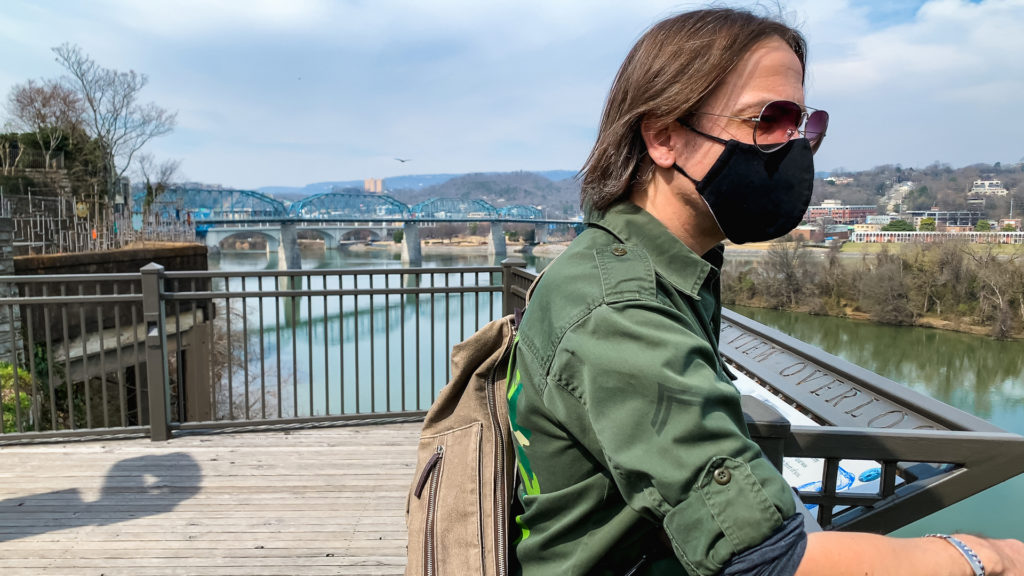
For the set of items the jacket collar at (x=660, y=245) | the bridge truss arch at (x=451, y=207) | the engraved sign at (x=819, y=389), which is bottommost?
the engraved sign at (x=819, y=389)

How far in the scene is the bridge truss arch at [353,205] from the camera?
66.9 meters

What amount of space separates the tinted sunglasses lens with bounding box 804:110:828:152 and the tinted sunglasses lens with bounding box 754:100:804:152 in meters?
0.06

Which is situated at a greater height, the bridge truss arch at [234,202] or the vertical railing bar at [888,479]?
the bridge truss arch at [234,202]

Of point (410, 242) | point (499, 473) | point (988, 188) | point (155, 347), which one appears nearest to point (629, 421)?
point (499, 473)

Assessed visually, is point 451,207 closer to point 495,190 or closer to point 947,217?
point 495,190

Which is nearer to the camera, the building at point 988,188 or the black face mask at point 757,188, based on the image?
the black face mask at point 757,188

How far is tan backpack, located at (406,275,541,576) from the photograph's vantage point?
0.87m

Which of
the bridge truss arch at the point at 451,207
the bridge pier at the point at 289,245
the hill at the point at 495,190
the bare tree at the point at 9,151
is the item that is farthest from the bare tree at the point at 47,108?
the bridge truss arch at the point at 451,207

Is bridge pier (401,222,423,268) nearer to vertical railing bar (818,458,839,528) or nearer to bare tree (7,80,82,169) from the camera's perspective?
bare tree (7,80,82,169)

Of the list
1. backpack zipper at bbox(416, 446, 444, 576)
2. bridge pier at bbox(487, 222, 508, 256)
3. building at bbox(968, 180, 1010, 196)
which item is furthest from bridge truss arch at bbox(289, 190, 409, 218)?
backpack zipper at bbox(416, 446, 444, 576)

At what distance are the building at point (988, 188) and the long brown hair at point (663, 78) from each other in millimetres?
15051

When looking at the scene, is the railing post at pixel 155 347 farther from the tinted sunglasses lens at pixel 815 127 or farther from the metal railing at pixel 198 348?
the tinted sunglasses lens at pixel 815 127

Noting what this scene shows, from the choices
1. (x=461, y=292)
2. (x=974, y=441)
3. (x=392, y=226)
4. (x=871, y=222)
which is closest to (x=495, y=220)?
(x=392, y=226)

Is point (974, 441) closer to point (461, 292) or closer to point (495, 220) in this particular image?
point (461, 292)
